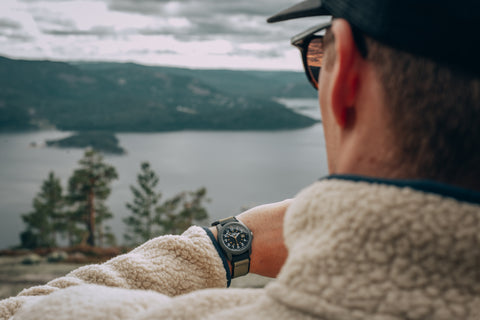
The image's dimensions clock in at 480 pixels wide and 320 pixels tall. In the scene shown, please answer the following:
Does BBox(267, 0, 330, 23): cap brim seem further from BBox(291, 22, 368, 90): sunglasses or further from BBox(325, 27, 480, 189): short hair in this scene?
BBox(325, 27, 480, 189): short hair

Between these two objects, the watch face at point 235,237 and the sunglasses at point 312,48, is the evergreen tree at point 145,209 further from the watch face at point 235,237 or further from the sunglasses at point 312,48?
the sunglasses at point 312,48

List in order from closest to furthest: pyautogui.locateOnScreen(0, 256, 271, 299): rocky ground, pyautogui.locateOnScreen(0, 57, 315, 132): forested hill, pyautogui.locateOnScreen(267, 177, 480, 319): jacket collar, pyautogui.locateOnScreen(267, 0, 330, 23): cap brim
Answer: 1. pyautogui.locateOnScreen(267, 177, 480, 319): jacket collar
2. pyautogui.locateOnScreen(267, 0, 330, 23): cap brim
3. pyautogui.locateOnScreen(0, 256, 271, 299): rocky ground
4. pyautogui.locateOnScreen(0, 57, 315, 132): forested hill

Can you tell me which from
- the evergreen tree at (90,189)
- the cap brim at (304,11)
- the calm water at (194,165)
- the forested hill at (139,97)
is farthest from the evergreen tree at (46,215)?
the forested hill at (139,97)

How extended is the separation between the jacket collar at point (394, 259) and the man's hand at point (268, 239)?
34.1 inches

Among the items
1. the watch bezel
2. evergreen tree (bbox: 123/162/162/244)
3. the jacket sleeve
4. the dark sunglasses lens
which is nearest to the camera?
the dark sunglasses lens

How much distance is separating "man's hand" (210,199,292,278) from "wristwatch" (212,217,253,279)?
0.03m

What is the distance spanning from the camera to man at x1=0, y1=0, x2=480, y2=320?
1.83 ft

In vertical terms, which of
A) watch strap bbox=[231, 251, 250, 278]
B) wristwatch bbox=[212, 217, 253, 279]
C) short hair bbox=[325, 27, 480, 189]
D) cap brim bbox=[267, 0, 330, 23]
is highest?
cap brim bbox=[267, 0, 330, 23]

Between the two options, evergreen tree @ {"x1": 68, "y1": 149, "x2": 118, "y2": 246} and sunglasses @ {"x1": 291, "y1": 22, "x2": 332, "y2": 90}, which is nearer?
sunglasses @ {"x1": 291, "y1": 22, "x2": 332, "y2": 90}

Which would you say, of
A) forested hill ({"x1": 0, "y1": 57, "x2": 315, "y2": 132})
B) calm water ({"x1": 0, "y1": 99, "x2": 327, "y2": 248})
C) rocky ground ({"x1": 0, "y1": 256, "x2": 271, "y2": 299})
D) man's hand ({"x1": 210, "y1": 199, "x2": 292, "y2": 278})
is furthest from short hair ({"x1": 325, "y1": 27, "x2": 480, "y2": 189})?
forested hill ({"x1": 0, "y1": 57, "x2": 315, "y2": 132})

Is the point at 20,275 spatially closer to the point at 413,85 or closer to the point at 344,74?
the point at 344,74

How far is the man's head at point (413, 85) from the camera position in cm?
58

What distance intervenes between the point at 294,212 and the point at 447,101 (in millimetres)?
297

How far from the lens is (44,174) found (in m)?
62.0
